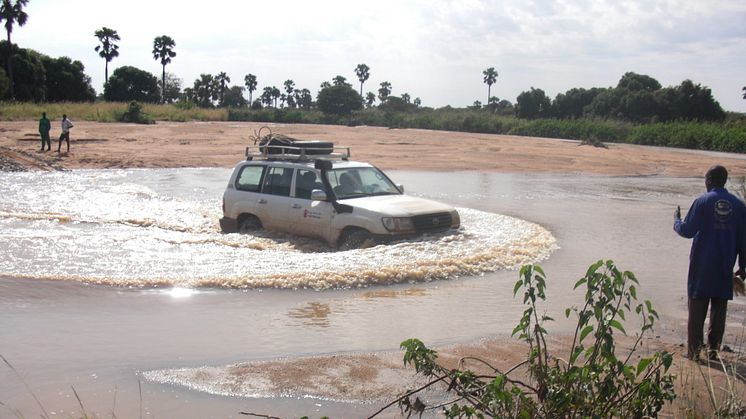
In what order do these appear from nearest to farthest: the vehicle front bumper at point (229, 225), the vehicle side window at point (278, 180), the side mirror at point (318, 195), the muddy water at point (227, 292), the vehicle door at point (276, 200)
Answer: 1. the muddy water at point (227, 292)
2. the side mirror at point (318, 195)
3. the vehicle door at point (276, 200)
4. the vehicle side window at point (278, 180)
5. the vehicle front bumper at point (229, 225)

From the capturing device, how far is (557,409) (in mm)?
3902

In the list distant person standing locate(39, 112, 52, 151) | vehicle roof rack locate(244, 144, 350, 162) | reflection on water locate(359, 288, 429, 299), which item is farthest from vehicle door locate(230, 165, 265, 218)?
distant person standing locate(39, 112, 52, 151)

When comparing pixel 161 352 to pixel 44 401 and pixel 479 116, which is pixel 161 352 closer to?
pixel 44 401

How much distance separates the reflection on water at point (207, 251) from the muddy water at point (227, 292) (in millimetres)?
37

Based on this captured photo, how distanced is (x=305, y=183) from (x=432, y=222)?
2.19 meters

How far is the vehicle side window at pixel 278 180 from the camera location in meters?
13.2

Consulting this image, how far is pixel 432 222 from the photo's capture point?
1245 centimetres

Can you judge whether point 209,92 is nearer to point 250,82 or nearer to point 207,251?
point 250,82

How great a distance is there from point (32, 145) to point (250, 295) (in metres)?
29.2

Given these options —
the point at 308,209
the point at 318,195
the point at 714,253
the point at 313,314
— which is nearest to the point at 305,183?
the point at 308,209

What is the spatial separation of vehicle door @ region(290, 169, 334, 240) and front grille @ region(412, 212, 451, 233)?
1.36 metres

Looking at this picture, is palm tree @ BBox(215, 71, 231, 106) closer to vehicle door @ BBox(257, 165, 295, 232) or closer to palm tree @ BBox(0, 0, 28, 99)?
palm tree @ BBox(0, 0, 28, 99)

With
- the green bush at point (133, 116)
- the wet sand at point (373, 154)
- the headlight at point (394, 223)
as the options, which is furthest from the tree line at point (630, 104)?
the headlight at point (394, 223)

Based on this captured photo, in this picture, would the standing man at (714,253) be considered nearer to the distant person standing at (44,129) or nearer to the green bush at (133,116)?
the distant person standing at (44,129)
